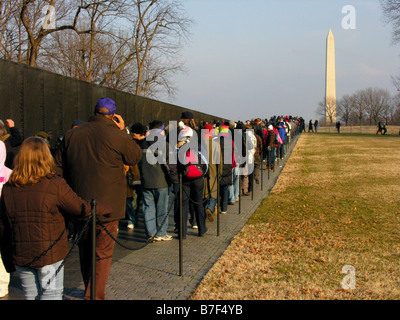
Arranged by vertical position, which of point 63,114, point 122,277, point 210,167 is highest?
point 63,114

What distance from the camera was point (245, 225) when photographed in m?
10.3

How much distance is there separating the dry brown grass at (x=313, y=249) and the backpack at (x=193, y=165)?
4.31 feet

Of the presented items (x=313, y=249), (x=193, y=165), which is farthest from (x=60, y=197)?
(x=313, y=249)

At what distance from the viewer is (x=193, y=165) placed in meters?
8.93

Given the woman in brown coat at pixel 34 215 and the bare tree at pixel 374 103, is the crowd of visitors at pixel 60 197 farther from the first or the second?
the bare tree at pixel 374 103

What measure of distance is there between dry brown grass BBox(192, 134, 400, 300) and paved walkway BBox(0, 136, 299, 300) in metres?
0.24

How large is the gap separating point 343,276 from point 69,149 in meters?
3.88

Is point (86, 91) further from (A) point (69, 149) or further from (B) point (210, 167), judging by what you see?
(A) point (69, 149)

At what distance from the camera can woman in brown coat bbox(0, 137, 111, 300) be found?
4.28 m

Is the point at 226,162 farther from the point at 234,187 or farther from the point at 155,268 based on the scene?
the point at 155,268

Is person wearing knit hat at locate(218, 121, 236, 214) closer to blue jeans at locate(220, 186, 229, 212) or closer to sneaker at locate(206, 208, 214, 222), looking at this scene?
blue jeans at locate(220, 186, 229, 212)

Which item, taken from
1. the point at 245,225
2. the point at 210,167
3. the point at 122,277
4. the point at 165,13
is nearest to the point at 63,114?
the point at 210,167

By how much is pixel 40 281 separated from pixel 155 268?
2.88 m

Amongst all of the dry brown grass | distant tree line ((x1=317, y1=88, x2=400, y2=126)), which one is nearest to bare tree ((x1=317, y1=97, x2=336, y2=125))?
distant tree line ((x1=317, y1=88, x2=400, y2=126))
